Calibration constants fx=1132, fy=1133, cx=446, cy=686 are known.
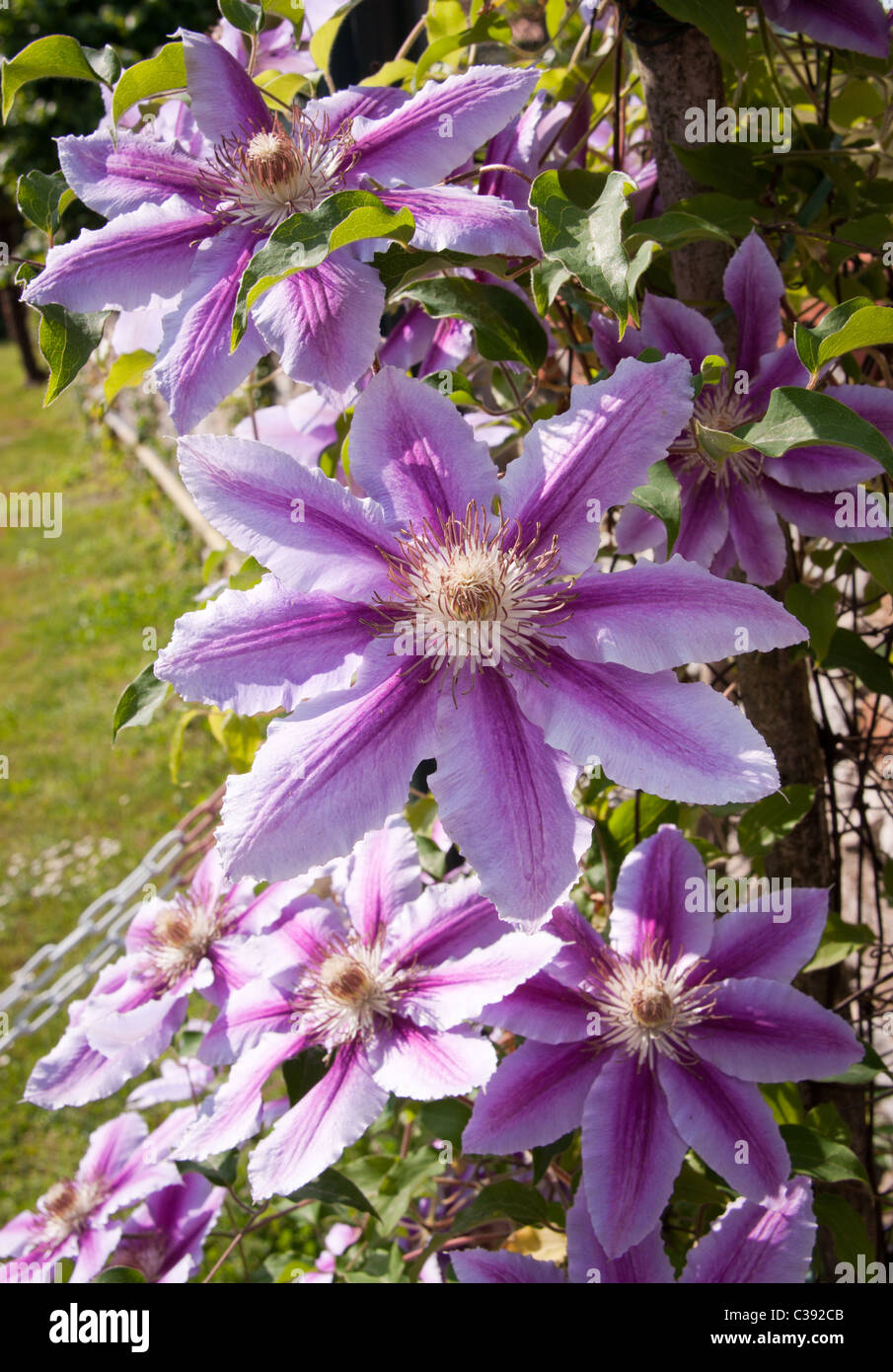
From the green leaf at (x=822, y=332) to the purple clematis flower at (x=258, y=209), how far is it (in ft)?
0.51

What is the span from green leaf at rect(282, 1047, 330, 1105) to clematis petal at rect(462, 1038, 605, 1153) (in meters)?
0.13

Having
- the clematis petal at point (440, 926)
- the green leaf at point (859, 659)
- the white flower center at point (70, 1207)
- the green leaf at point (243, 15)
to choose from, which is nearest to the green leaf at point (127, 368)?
the green leaf at point (243, 15)

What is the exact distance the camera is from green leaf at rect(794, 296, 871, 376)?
59cm

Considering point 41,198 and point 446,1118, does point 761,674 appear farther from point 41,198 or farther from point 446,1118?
point 41,198

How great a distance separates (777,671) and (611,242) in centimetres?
46

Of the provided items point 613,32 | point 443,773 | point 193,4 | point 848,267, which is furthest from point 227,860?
point 193,4

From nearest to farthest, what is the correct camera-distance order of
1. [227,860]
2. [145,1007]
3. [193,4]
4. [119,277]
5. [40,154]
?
[227,860], [119,277], [145,1007], [193,4], [40,154]

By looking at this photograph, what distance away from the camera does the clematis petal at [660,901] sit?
83cm

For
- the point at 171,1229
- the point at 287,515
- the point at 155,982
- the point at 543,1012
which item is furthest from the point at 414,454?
the point at 171,1229

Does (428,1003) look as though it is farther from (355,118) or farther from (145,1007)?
(355,118)

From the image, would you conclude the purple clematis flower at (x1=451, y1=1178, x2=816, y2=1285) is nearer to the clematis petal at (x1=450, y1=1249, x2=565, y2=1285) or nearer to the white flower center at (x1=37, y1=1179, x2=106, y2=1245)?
the clematis petal at (x1=450, y1=1249, x2=565, y2=1285)

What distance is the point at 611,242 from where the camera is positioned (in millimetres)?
581

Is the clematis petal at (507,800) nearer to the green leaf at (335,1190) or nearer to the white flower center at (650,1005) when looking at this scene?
the white flower center at (650,1005)

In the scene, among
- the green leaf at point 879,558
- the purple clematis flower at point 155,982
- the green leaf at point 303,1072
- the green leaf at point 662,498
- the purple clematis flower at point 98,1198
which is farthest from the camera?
the purple clematis flower at point 98,1198
